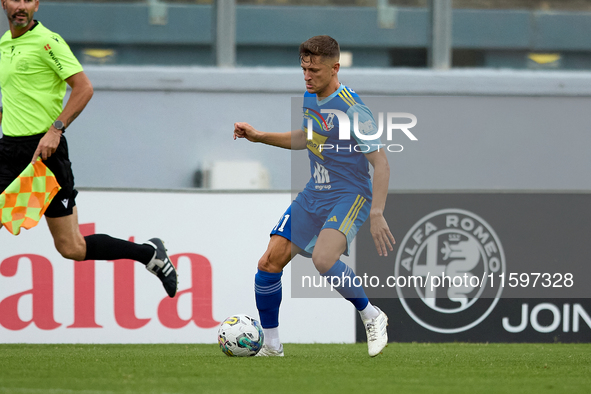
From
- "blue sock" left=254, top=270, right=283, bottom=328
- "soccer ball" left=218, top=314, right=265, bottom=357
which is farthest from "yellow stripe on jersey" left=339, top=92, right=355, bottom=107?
"soccer ball" left=218, top=314, right=265, bottom=357

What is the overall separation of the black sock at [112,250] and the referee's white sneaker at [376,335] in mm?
1375

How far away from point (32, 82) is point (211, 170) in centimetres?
428

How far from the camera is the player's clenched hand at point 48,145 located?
4.61 meters

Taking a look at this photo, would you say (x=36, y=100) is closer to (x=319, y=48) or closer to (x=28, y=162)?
(x=28, y=162)

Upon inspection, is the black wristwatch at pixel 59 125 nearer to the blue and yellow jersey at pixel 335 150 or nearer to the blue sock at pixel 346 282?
the blue and yellow jersey at pixel 335 150

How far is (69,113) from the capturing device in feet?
15.4

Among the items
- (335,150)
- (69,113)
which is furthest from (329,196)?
(69,113)

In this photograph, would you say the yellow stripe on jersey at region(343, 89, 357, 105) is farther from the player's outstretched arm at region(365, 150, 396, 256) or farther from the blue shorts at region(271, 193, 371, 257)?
the blue shorts at region(271, 193, 371, 257)

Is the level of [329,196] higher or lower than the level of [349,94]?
lower

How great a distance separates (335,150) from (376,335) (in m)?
1.09

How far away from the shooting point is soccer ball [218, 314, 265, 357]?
493 cm

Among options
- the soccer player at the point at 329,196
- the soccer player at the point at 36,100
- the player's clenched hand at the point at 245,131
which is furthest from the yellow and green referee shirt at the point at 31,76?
the soccer player at the point at 329,196

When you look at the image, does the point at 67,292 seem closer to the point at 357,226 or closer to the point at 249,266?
the point at 249,266

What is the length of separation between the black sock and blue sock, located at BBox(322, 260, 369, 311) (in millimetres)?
1108
